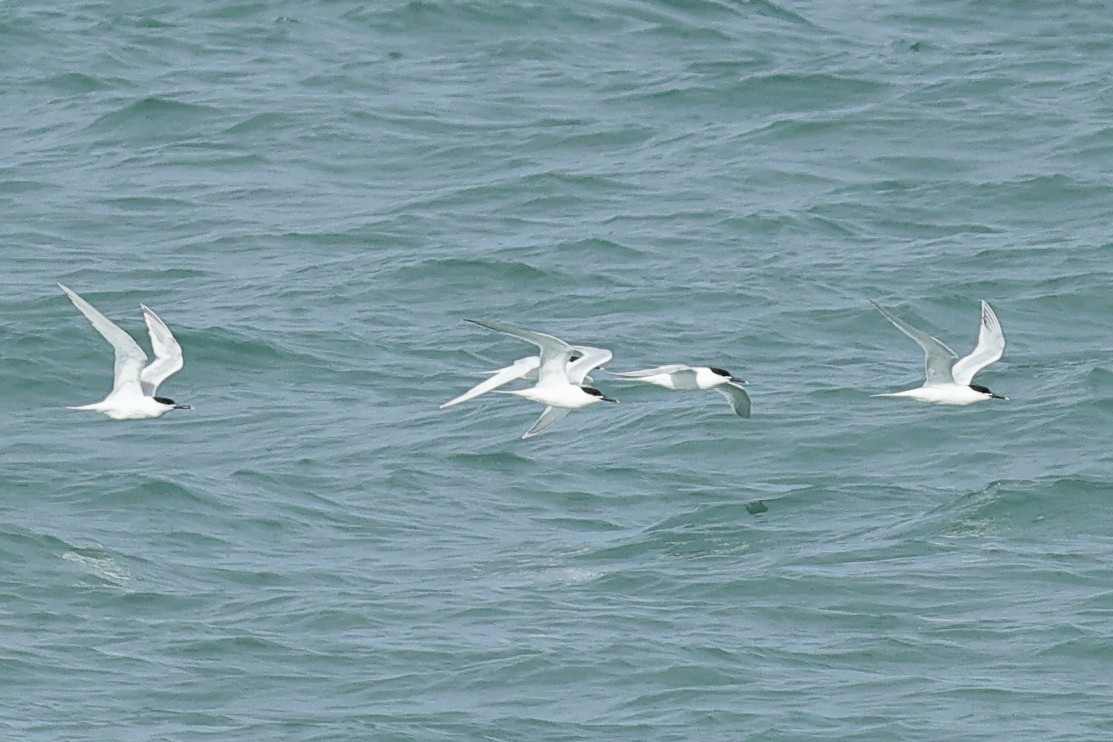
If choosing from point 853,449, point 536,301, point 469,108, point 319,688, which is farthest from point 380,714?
point 469,108

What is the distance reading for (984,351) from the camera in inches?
797

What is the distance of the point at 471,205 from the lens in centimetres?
2798

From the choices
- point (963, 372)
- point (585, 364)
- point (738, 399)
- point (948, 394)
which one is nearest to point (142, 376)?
point (585, 364)

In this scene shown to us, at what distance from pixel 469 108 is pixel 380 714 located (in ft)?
48.9

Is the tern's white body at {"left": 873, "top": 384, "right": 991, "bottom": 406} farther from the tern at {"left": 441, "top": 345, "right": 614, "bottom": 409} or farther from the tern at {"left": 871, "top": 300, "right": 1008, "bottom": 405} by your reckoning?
the tern at {"left": 441, "top": 345, "right": 614, "bottom": 409}

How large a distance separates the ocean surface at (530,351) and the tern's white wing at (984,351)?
4.29ft

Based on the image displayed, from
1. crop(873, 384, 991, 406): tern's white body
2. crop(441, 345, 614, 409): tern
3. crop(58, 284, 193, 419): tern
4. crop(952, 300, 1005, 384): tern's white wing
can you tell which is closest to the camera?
crop(58, 284, 193, 419): tern

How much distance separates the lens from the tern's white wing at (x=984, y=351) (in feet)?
66.3

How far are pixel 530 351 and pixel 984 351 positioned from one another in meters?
5.40

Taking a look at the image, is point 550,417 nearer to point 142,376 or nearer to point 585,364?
point 585,364

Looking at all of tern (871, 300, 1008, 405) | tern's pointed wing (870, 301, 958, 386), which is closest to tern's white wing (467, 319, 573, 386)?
tern's pointed wing (870, 301, 958, 386)

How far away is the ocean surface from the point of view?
1781 centimetres

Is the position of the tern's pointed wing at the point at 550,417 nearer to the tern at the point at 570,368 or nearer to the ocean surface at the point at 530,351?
the tern at the point at 570,368

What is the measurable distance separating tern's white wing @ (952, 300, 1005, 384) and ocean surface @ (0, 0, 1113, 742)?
1.31m
